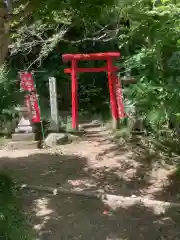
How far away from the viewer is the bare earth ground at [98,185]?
13.3 ft

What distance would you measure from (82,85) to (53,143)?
478cm

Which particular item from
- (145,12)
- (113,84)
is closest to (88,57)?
(113,84)

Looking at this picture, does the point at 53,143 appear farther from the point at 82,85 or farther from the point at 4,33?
the point at 4,33

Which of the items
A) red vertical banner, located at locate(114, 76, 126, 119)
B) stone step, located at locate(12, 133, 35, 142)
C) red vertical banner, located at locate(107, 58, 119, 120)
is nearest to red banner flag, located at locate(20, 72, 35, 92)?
stone step, located at locate(12, 133, 35, 142)

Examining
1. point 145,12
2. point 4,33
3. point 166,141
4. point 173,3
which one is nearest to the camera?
point 4,33

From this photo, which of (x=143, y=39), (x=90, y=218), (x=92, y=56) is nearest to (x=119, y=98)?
(x=92, y=56)

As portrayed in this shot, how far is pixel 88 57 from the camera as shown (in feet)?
29.2

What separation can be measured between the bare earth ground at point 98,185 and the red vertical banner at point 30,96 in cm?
126

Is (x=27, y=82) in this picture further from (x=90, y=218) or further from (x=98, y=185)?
(x=90, y=218)

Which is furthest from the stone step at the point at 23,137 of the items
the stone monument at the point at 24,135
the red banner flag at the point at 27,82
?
the red banner flag at the point at 27,82

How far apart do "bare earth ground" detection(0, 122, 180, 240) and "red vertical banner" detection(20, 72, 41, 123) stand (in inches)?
49.7

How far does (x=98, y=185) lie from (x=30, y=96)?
408 cm

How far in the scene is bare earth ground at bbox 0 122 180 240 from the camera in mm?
4062

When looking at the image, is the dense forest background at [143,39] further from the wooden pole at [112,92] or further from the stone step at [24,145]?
the stone step at [24,145]
